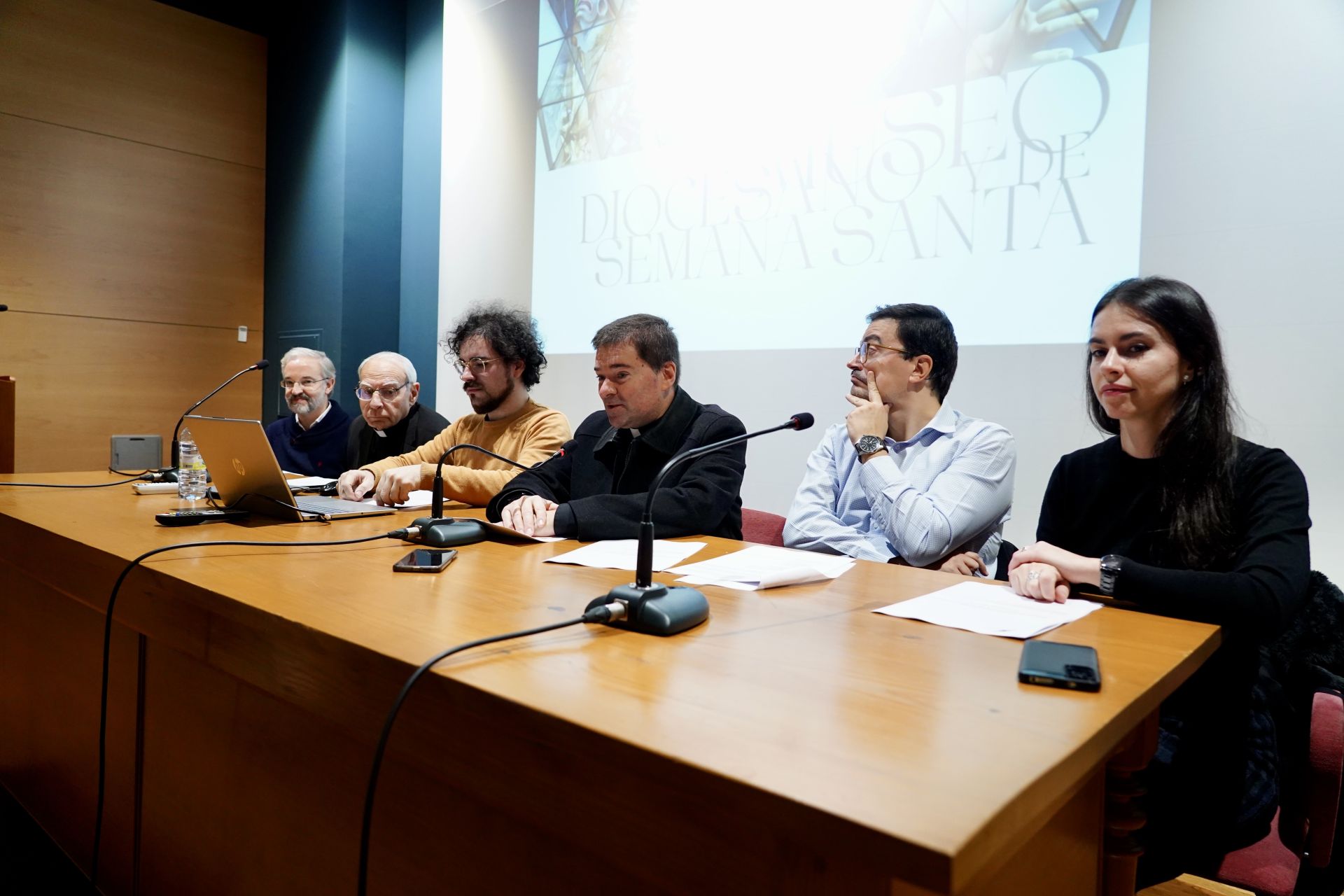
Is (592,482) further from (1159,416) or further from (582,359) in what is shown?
(582,359)

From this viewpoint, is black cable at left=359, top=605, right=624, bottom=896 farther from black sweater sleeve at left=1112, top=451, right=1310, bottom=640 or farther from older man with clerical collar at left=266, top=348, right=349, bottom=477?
older man with clerical collar at left=266, top=348, right=349, bottom=477

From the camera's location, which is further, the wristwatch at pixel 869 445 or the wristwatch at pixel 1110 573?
the wristwatch at pixel 869 445

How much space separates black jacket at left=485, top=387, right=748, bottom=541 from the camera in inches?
67.9

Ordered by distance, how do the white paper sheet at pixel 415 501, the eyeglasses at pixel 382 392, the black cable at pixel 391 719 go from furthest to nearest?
the eyeglasses at pixel 382 392, the white paper sheet at pixel 415 501, the black cable at pixel 391 719

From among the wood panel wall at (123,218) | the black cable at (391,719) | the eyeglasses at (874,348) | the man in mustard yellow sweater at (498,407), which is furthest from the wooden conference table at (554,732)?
the wood panel wall at (123,218)

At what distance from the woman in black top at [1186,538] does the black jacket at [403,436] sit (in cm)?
232

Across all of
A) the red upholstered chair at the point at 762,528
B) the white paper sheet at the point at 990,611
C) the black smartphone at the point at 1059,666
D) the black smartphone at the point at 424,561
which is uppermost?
the black smartphone at the point at 1059,666

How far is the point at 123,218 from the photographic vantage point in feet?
15.0

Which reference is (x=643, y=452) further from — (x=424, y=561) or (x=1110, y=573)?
(x=1110, y=573)

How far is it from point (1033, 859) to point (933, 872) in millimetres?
407

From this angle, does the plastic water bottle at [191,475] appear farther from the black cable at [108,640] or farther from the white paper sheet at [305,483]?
the black cable at [108,640]

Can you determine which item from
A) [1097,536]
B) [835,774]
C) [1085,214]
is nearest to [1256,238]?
[1085,214]

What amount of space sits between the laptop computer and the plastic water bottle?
13cm

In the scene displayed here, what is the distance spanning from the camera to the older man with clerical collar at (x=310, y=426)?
3.68m
